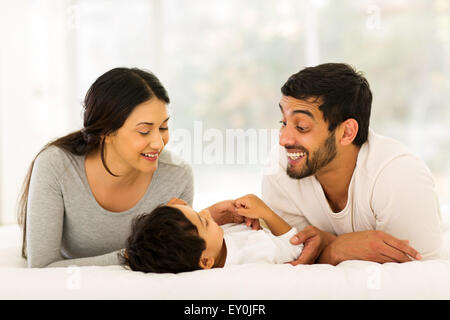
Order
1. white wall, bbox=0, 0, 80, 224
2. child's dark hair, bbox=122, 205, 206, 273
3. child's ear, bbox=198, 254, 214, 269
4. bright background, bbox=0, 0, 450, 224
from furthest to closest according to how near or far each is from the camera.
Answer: bright background, bbox=0, 0, 450, 224
white wall, bbox=0, 0, 80, 224
child's ear, bbox=198, 254, 214, 269
child's dark hair, bbox=122, 205, 206, 273

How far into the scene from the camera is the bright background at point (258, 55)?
14.8ft

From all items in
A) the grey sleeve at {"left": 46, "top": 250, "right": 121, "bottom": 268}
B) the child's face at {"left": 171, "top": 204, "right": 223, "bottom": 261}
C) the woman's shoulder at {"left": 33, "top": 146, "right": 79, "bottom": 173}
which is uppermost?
the woman's shoulder at {"left": 33, "top": 146, "right": 79, "bottom": 173}

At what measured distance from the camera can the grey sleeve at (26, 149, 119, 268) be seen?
173 centimetres

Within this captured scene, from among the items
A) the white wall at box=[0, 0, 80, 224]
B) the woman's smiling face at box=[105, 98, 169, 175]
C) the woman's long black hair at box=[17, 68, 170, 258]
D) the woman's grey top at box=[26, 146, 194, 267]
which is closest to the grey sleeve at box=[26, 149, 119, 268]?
the woman's grey top at box=[26, 146, 194, 267]

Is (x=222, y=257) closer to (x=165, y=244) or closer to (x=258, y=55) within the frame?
(x=165, y=244)

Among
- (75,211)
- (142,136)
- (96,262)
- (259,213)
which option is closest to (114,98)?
(142,136)

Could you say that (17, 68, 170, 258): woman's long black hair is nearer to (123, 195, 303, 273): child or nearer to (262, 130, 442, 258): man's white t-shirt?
(123, 195, 303, 273): child

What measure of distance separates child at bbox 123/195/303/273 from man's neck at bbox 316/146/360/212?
0.29 metres

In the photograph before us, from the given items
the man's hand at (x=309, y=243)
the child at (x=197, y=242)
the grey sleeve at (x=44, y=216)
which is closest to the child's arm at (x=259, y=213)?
the child at (x=197, y=242)

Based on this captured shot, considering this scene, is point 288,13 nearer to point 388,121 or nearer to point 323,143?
point 388,121

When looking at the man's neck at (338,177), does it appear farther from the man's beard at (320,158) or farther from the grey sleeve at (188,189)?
the grey sleeve at (188,189)

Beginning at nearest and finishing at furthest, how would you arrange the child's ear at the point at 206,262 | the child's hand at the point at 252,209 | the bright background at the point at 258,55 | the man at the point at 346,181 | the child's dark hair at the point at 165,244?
the child's dark hair at the point at 165,244 < the child's ear at the point at 206,262 < the man at the point at 346,181 < the child's hand at the point at 252,209 < the bright background at the point at 258,55

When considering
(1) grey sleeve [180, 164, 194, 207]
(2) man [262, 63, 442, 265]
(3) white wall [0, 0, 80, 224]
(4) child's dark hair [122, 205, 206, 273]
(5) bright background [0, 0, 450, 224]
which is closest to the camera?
(4) child's dark hair [122, 205, 206, 273]
